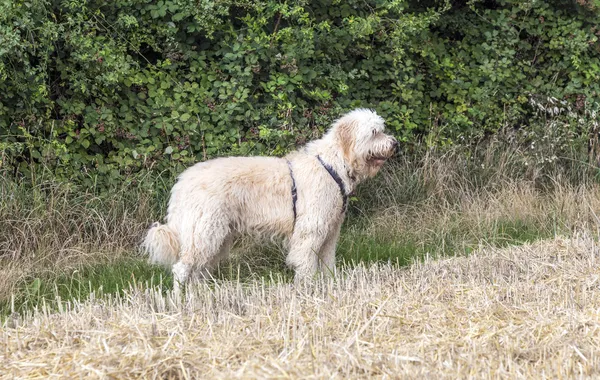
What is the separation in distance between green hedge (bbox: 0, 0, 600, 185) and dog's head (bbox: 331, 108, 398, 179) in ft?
4.99

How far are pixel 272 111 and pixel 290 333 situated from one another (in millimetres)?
4315

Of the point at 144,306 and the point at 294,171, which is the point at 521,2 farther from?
the point at 144,306

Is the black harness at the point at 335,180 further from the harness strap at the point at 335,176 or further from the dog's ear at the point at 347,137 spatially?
the dog's ear at the point at 347,137

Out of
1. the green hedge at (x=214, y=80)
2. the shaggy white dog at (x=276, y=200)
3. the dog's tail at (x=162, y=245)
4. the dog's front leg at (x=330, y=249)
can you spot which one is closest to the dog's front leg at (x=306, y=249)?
the shaggy white dog at (x=276, y=200)

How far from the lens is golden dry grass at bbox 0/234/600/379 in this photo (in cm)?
378

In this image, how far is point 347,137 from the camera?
668cm

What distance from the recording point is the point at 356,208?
858 cm

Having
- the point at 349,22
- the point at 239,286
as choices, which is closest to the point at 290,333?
the point at 239,286

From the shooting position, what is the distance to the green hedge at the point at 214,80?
7656 mm

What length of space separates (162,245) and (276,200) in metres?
0.94

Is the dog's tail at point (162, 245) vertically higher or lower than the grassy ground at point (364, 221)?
higher

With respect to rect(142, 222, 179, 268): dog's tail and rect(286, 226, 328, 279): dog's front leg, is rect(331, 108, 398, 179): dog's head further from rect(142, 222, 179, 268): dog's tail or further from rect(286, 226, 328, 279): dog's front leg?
rect(142, 222, 179, 268): dog's tail

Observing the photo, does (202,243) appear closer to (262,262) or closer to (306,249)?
(306,249)

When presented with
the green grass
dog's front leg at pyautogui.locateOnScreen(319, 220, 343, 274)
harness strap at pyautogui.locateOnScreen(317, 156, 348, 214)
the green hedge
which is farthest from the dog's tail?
the green hedge
